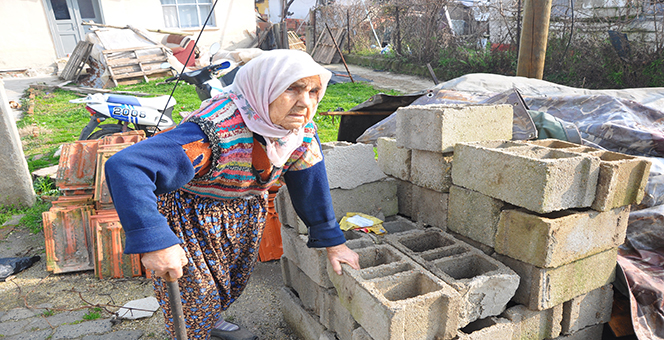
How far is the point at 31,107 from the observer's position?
31.9 feet

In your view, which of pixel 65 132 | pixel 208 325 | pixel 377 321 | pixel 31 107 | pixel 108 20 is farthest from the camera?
pixel 108 20

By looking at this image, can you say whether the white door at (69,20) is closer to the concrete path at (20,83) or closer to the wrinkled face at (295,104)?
the concrete path at (20,83)

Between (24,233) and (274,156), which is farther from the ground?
(274,156)

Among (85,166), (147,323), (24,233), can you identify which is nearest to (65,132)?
(24,233)

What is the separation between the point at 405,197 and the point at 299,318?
115 cm


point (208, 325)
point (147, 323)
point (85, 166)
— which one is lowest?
point (147, 323)

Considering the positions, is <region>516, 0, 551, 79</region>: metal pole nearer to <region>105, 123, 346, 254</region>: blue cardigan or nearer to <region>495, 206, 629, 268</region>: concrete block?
<region>495, 206, 629, 268</region>: concrete block

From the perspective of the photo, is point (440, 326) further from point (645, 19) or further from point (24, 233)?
point (645, 19)

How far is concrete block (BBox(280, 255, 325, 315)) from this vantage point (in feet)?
8.55

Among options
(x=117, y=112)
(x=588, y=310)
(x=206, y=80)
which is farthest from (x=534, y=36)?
(x=117, y=112)

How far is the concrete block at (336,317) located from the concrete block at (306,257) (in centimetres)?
7

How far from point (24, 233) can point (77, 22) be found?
1464 cm

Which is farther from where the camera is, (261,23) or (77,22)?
(261,23)

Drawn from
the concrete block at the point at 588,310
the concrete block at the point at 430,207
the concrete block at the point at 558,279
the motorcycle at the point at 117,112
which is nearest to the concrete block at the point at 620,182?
the concrete block at the point at 558,279
